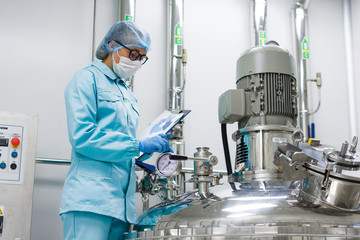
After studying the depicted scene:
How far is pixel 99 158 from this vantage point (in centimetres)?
158

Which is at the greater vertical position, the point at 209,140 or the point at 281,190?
the point at 209,140

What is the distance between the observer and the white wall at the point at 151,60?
2424 millimetres

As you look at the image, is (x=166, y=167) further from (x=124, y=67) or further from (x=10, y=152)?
(x=10, y=152)

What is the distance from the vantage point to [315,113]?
2.96 metres

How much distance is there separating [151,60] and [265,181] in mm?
1346

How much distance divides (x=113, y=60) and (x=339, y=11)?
1.95m

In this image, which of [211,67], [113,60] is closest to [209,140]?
[211,67]

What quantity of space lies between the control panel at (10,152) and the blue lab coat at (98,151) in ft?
1.95

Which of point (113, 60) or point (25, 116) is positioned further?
point (25, 116)

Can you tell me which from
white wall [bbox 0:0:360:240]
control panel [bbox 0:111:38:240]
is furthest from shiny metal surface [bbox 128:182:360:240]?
white wall [bbox 0:0:360:240]

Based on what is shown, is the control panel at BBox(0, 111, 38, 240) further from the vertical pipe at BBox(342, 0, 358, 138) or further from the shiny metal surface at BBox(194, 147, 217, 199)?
the vertical pipe at BBox(342, 0, 358, 138)

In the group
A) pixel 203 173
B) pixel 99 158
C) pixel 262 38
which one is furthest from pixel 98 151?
pixel 262 38

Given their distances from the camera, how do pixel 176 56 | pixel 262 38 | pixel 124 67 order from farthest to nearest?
pixel 262 38
pixel 176 56
pixel 124 67

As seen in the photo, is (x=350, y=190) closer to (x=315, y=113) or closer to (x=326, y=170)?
(x=326, y=170)
